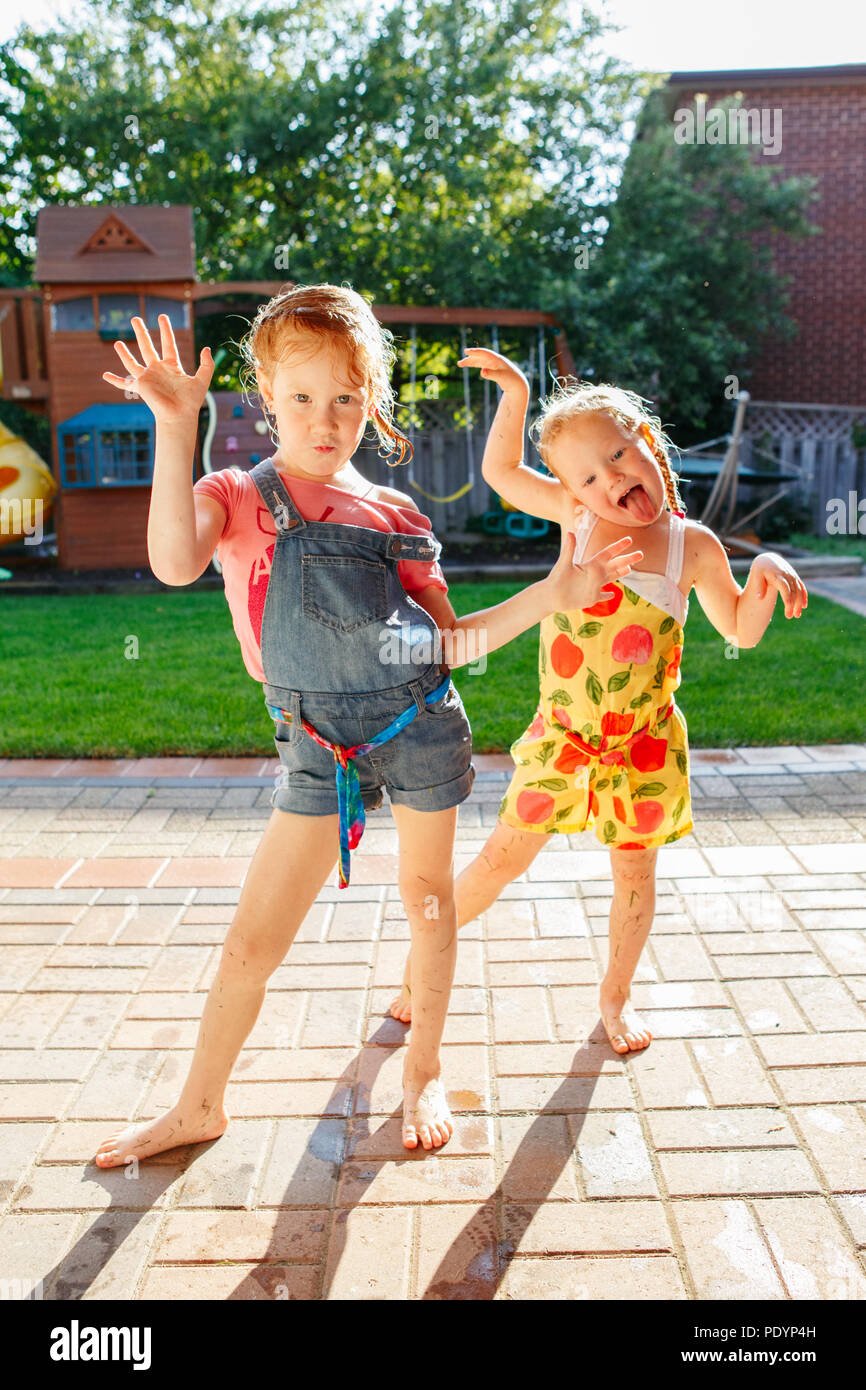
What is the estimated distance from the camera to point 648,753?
8.20 feet

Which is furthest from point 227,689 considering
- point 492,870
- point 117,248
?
point 117,248

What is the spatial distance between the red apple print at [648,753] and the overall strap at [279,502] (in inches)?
38.0

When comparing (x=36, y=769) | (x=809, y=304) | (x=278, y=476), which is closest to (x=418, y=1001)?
(x=278, y=476)

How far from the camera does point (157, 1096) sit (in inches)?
95.2

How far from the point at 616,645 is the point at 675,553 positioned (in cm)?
23

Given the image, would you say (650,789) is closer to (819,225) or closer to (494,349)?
(494,349)

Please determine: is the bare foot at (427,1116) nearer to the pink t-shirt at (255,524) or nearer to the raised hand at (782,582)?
the pink t-shirt at (255,524)

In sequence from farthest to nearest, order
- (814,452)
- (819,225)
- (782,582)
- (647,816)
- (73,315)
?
1. (819,225)
2. (814,452)
3. (73,315)
4. (647,816)
5. (782,582)

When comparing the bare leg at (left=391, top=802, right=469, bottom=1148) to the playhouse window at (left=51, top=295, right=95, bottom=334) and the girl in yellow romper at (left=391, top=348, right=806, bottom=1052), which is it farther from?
the playhouse window at (left=51, top=295, right=95, bottom=334)

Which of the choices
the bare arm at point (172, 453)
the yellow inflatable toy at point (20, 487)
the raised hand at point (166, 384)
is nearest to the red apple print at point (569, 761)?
the bare arm at point (172, 453)

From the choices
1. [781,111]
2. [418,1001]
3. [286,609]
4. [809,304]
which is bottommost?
[418,1001]

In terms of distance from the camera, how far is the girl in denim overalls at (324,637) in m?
1.89
